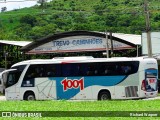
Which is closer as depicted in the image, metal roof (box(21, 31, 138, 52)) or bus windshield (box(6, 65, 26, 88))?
bus windshield (box(6, 65, 26, 88))

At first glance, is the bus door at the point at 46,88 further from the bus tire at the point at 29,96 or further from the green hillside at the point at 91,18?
the green hillside at the point at 91,18

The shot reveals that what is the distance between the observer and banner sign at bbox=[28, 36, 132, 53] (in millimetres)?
46963

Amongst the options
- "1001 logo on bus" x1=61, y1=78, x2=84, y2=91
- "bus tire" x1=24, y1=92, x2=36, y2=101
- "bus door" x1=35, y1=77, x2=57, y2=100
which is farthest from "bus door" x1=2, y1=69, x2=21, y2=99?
"1001 logo on bus" x1=61, y1=78, x2=84, y2=91

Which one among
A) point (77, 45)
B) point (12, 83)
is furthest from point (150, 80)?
point (77, 45)

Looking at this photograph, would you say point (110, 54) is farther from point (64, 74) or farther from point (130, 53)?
point (64, 74)

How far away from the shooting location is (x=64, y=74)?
97.2 feet

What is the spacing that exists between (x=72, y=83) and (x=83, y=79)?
819 mm

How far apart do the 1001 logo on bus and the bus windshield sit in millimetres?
2873

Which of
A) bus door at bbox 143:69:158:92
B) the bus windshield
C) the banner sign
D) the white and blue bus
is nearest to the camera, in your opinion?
the white and blue bus

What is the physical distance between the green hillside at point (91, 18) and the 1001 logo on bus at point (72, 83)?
69.7 ft

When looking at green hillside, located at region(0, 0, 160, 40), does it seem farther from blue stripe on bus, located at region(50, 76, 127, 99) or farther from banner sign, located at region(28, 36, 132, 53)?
blue stripe on bus, located at region(50, 76, 127, 99)

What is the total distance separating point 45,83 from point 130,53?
788 inches

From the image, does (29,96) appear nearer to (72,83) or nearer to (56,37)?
(72,83)

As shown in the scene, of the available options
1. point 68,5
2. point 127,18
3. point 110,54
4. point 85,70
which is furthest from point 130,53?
point 68,5
